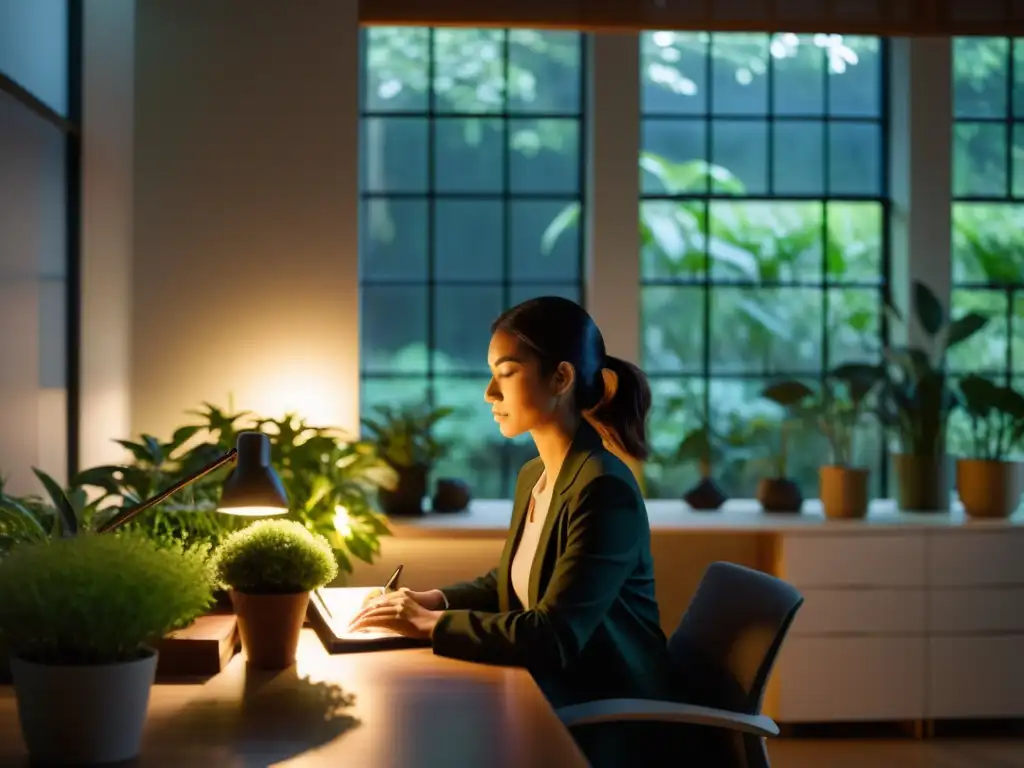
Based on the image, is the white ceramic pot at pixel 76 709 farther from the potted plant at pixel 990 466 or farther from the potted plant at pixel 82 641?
the potted plant at pixel 990 466

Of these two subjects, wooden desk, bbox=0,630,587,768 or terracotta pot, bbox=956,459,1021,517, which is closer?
wooden desk, bbox=0,630,587,768

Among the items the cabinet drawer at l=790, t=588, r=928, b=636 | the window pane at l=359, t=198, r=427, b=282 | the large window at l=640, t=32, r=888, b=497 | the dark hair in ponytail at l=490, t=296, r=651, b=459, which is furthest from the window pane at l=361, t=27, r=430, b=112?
the dark hair in ponytail at l=490, t=296, r=651, b=459

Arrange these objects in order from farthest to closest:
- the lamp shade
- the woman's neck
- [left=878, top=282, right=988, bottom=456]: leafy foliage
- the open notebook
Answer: [left=878, top=282, right=988, bottom=456]: leafy foliage → the woman's neck → the open notebook → the lamp shade

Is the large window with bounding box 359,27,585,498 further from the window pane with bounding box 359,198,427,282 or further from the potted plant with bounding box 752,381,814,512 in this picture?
the potted plant with bounding box 752,381,814,512

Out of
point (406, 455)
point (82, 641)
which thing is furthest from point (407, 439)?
point (82, 641)

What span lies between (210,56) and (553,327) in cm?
312

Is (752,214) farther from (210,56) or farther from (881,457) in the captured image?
(210,56)

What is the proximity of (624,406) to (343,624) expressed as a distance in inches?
31.2

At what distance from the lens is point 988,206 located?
6.02m

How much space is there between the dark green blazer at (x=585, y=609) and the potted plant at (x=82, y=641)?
77 cm

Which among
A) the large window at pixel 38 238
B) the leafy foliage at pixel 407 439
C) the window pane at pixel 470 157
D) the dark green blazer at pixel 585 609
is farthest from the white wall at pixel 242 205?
the dark green blazer at pixel 585 609

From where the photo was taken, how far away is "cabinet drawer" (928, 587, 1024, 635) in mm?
5035

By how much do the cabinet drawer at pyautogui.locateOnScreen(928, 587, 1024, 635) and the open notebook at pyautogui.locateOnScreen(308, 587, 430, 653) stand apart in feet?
10.1

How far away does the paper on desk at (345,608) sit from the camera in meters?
2.46
